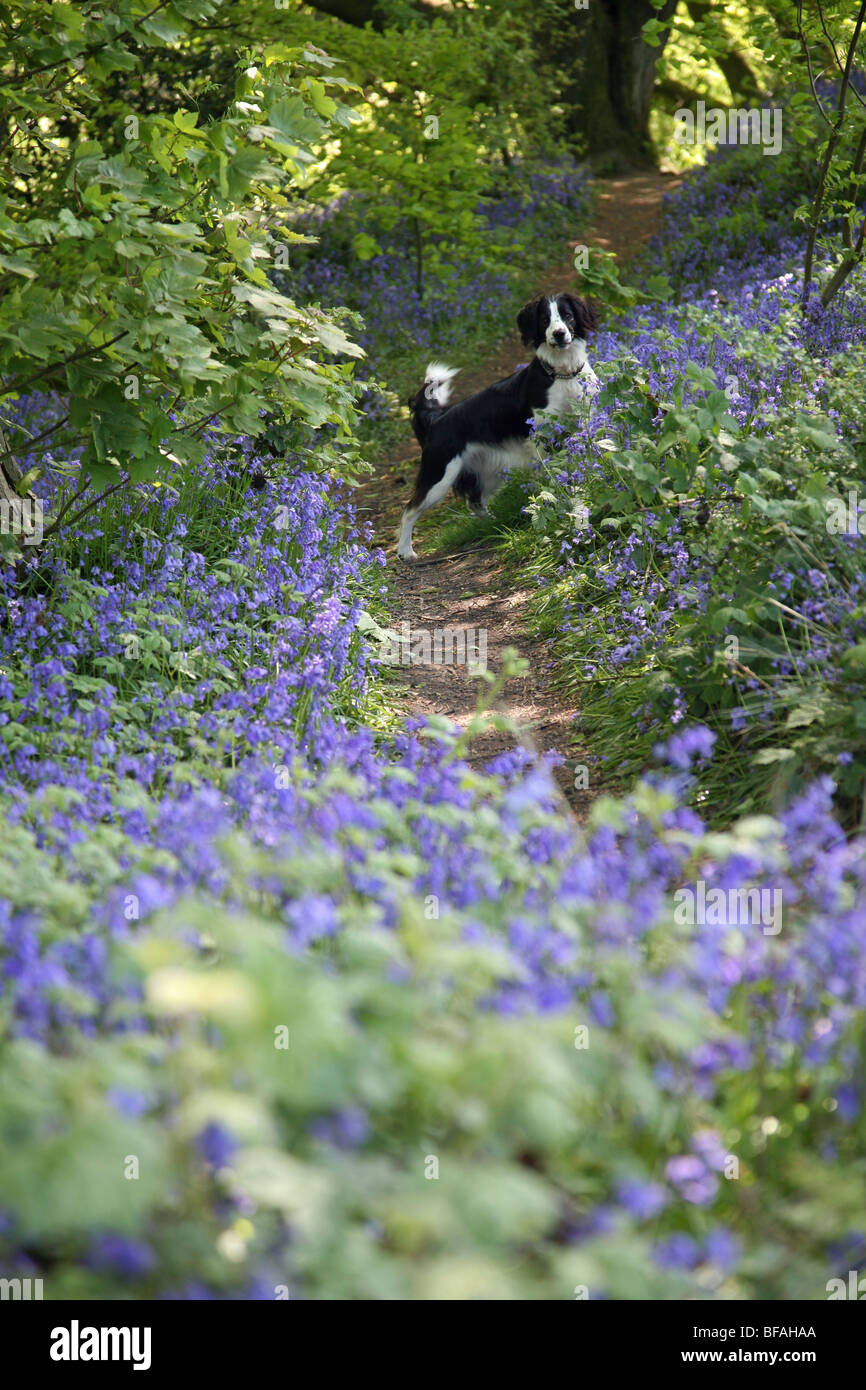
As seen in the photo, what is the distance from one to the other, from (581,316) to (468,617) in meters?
2.10

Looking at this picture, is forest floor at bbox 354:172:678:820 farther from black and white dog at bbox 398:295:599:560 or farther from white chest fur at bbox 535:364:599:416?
white chest fur at bbox 535:364:599:416

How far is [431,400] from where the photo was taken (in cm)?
791

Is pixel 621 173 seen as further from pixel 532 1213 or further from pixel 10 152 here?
pixel 532 1213

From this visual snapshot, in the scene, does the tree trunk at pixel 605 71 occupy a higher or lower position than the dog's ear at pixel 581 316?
higher

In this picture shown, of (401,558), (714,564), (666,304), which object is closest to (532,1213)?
(714,564)

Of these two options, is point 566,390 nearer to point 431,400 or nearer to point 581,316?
point 581,316

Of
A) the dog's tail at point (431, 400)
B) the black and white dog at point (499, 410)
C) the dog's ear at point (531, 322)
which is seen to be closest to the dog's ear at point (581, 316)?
the black and white dog at point (499, 410)

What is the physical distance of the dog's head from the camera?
23.1 feet

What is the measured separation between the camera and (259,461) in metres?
6.57

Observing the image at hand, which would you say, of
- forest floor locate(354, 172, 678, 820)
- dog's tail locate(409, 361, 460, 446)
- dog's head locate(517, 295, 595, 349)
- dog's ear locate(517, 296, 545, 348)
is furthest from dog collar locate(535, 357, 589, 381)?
dog's tail locate(409, 361, 460, 446)

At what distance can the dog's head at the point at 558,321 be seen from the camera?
7.04 meters

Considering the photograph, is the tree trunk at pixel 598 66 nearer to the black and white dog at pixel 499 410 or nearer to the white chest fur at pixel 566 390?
the black and white dog at pixel 499 410

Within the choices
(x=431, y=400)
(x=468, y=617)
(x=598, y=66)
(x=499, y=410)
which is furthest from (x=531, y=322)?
(x=598, y=66)
